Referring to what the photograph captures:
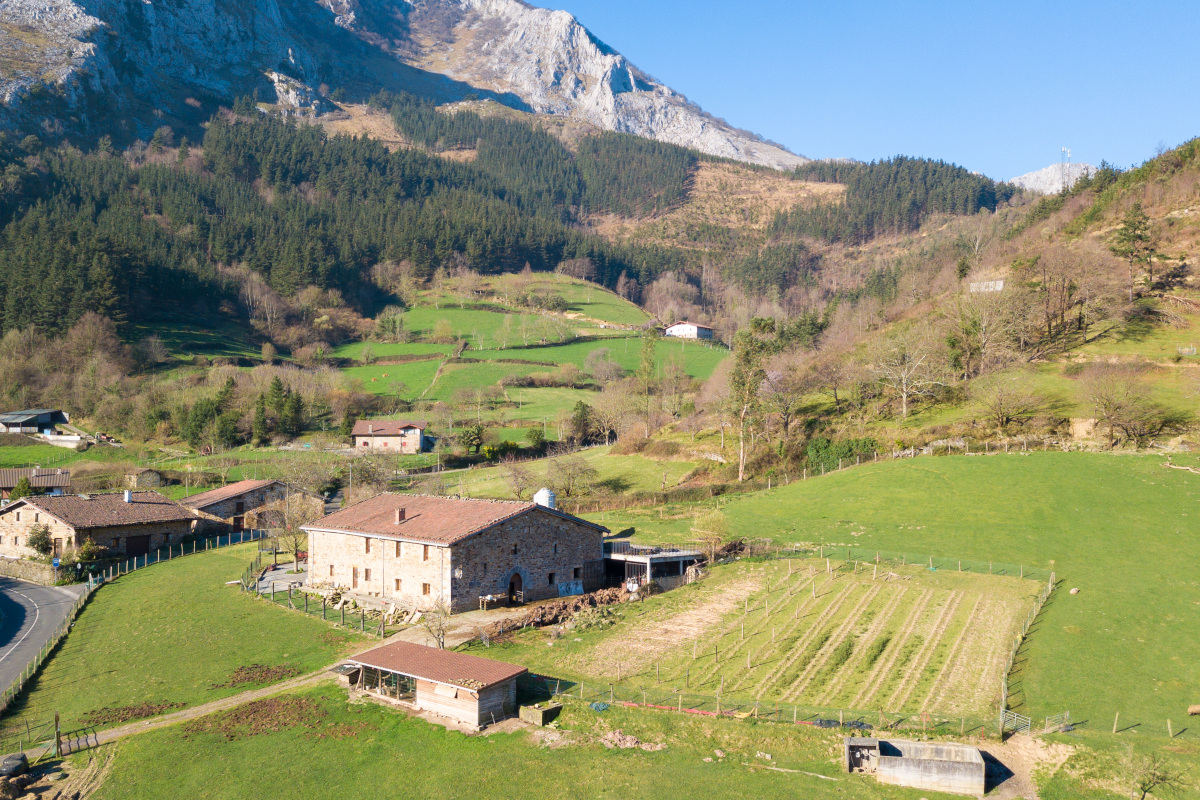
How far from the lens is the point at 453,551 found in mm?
37250

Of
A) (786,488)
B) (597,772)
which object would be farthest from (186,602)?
(786,488)

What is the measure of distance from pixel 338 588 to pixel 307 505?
23.3 m

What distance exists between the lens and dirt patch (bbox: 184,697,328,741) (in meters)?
25.7

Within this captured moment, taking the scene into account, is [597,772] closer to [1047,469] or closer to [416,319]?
[1047,469]

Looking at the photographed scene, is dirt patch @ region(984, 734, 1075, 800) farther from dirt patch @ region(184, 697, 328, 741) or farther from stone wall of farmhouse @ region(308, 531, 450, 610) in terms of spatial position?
stone wall of farmhouse @ region(308, 531, 450, 610)

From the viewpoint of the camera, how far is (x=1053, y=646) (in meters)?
28.9

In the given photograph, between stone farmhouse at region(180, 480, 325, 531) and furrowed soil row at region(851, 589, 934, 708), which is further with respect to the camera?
stone farmhouse at region(180, 480, 325, 531)

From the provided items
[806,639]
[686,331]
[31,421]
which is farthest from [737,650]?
[686,331]

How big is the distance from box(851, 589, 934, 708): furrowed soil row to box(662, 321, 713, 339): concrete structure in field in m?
126

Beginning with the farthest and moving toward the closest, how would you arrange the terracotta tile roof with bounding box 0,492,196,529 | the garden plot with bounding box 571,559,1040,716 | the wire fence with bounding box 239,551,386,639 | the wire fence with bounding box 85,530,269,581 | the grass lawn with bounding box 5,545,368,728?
the terracotta tile roof with bounding box 0,492,196,529 < the wire fence with bounding box 85,530,269,581 < the wire fence with bounding box 239,551,386,639 < the grass lawn with bounding box 5,545,368,728 < the garden plot with bounding box 571,559,1040,716

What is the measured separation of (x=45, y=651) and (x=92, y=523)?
23.4 meters

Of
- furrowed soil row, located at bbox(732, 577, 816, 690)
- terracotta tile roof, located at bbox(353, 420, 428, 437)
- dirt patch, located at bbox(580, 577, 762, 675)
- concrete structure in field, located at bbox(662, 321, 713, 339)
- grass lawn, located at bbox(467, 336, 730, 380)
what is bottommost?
dirt patch, located at bbox(580, 577, 762, 675)

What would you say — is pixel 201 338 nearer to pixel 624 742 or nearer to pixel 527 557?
pixel 527 557

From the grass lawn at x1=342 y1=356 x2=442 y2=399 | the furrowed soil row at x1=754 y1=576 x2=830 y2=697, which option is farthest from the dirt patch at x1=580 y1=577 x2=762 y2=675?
the grass lawn at x1=342 y1=356 x2=442 y2=399
